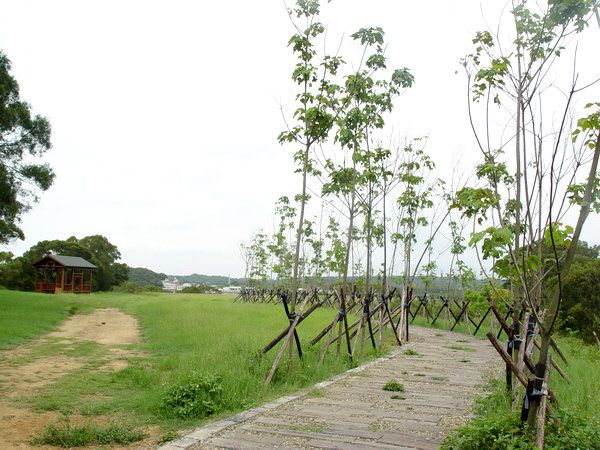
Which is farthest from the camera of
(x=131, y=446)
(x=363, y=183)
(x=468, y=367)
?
(x=363, y=183)

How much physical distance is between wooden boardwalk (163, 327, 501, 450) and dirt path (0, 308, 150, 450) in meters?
1.87

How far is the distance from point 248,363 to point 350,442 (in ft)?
11.0

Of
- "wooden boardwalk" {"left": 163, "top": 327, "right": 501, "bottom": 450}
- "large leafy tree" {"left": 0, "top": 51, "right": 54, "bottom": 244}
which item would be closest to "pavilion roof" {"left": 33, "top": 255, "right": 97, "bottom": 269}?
"large leafy tree" {"left": 0, "top": 51, "right": 54, "bottom": 244}

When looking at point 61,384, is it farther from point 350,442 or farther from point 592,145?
point 592,145

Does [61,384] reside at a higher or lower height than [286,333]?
lower

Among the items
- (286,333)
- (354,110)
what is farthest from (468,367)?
(354,110)

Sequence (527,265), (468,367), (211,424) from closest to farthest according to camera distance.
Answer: (527,265) < (211,424) < (468,367)

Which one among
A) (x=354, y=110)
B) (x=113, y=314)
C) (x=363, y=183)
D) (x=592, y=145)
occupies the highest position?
(x=354, y=110)

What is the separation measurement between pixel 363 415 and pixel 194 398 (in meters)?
1.84

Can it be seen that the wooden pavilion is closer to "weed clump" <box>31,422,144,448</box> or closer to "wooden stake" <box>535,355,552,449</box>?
"weed clump" <box>31,422,144,448</box>

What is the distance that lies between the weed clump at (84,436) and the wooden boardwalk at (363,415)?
65 cm

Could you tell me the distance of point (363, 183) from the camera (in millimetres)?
11016

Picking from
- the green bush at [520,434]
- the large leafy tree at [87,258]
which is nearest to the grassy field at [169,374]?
the green bush at [520,434]

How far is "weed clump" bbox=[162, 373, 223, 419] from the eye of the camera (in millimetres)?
5820
